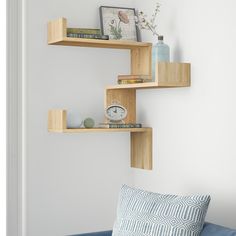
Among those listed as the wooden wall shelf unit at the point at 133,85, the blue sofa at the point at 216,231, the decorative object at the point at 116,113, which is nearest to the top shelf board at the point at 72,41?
the wooden wall shelf unit at the point at 133,85

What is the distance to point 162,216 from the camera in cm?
273

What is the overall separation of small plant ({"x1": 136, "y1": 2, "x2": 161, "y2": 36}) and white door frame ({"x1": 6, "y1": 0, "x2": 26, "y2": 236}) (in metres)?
0.75

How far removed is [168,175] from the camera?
352 cm

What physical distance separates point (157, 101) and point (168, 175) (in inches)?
18.3

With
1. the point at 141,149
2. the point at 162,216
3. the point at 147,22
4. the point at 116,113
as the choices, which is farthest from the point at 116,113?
the point at 162,216

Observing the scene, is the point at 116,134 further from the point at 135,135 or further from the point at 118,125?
the point at 118,125

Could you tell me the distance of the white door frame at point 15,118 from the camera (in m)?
3.49

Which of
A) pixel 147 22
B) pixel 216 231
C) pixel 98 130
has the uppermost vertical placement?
pixel 147 22

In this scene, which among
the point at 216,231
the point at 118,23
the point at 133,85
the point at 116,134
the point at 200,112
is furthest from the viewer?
the point at 116,134

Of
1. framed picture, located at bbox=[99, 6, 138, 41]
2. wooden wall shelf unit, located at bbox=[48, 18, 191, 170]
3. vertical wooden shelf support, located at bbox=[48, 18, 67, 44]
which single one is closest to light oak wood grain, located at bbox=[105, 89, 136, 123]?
wooden wall shelf unit, located at bbox=[48, 18, 191, 170]

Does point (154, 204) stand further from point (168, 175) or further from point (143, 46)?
point (143, 46)

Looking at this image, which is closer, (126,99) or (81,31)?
(81,31)

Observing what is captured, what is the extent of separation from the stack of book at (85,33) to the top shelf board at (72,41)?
3 centimetres

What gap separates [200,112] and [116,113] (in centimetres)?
63
